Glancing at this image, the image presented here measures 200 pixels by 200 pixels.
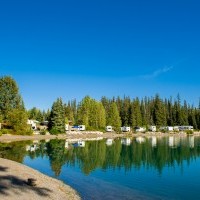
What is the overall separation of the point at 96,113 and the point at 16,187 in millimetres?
116426

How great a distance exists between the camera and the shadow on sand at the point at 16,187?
2097 cm

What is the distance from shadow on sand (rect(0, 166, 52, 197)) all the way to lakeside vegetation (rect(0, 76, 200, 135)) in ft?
216

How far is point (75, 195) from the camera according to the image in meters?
23.7

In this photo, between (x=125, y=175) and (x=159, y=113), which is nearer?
(x=125, y=175)

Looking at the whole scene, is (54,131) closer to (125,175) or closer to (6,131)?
(6,131)

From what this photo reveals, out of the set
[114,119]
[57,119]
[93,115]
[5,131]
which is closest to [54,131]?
[57,119]

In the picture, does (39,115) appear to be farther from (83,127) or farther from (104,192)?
(104,192)

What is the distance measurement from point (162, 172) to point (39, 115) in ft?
443

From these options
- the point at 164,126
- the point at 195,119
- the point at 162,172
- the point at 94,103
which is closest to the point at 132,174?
the point at 162,172

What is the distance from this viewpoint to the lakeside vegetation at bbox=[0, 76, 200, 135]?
97.5 meters

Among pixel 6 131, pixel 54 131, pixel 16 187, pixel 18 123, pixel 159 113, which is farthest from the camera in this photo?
pixel 159 113

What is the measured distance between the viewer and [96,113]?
138 meters

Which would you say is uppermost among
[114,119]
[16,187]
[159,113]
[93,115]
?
[159,113]

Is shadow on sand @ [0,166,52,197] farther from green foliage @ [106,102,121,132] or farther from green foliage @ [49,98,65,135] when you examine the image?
green foliage @ [106,102,121,132]
